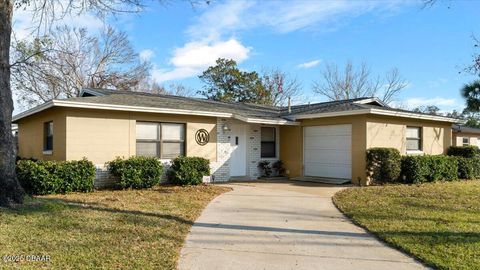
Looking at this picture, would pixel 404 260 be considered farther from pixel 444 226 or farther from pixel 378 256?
pixel 444 226

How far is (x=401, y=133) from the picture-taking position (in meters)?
16.1

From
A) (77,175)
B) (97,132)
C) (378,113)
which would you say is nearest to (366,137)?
(378,113)

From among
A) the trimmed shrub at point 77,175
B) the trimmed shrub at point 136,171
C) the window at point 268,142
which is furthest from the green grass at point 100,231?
the window at point 268,142

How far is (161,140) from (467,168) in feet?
41.7

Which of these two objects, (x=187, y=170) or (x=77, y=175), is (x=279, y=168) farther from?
(x=77, y=175)

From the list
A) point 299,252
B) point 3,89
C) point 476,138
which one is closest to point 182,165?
point 3,89

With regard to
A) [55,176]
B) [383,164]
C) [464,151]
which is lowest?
[55,176]

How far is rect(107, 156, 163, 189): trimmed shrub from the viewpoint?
39.8 ft

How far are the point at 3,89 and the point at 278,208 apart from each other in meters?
6.44

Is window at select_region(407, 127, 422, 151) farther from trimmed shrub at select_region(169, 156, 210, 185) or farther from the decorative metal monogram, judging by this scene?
trimmed shrub at select_region(169, 156, 210, 185)

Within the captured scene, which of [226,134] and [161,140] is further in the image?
[226,134]

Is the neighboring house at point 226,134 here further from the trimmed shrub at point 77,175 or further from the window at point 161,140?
the trimmed shrub at point 77,175

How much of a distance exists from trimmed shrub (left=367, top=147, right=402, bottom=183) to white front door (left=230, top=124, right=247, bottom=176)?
480cm

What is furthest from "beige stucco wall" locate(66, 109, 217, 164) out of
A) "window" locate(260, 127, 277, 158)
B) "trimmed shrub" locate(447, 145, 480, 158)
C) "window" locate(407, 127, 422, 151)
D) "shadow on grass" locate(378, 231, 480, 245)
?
"trimmed shrub" locate(447, 145, 480, 158)
